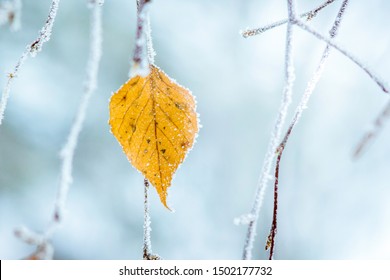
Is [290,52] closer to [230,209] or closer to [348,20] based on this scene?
[348,20]

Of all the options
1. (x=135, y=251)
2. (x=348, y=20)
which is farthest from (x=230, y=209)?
(x=348, y=20)

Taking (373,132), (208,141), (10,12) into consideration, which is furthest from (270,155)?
(208,141)

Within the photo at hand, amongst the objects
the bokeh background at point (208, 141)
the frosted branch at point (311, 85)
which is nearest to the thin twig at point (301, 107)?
the frosted branch at point (311, 85)

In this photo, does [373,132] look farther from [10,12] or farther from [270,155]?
[10,12]

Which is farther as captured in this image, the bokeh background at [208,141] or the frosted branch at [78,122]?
the bokeh background at [208,141]

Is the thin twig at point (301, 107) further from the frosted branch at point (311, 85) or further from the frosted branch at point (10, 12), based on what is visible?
the frosted branch at point (10, 12)

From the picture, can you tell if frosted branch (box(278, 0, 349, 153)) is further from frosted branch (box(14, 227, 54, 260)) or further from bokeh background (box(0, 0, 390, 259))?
bokeh background (box(0, 0, 390, 259))

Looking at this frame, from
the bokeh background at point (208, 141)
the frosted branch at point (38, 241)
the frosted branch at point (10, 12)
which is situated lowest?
the frosted branch at point (38, 241)
